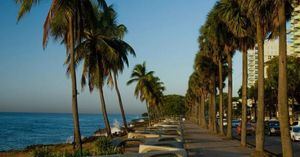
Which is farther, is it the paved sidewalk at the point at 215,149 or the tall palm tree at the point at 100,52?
the tall palm tree at the point at 100,52

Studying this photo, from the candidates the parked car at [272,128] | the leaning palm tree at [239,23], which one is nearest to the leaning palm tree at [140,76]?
the parked car at [272,128]

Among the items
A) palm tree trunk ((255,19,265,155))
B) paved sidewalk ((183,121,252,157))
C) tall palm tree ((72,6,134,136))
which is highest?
tall palm tree ((72,6,134,136))

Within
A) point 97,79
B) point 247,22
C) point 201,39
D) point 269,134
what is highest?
point 201,39

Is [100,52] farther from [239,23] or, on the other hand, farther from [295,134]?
[295,134]

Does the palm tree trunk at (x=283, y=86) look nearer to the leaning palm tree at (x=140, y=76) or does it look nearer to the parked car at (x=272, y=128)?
the parked car at (x=272, y=128)

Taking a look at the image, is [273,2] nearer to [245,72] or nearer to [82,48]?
[245,72]

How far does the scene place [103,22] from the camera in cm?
3075

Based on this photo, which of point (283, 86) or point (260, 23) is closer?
point (283, 86)

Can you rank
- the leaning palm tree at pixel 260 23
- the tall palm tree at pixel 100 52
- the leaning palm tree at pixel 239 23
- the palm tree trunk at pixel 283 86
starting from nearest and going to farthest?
the palm tree trunk at pixel 283 86 < the leaning palm tree at pixel 260 23 < the leaning palm tree at pixel 239 23 < the tall palm tree at pixel 100 52

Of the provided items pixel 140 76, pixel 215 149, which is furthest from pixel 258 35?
pixel 140 76

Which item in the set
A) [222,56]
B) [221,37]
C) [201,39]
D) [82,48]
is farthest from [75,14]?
[201,39]

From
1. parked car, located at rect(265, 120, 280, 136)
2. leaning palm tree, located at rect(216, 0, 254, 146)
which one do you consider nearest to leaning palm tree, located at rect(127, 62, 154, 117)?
parked car, located at rect(265, 120, 280, 136)

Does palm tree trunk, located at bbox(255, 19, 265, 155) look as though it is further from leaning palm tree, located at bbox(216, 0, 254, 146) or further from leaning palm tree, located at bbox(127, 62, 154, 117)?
leaning palm tree, located at bbox(127, 62, 154, 117)

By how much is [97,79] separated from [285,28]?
17847mm
